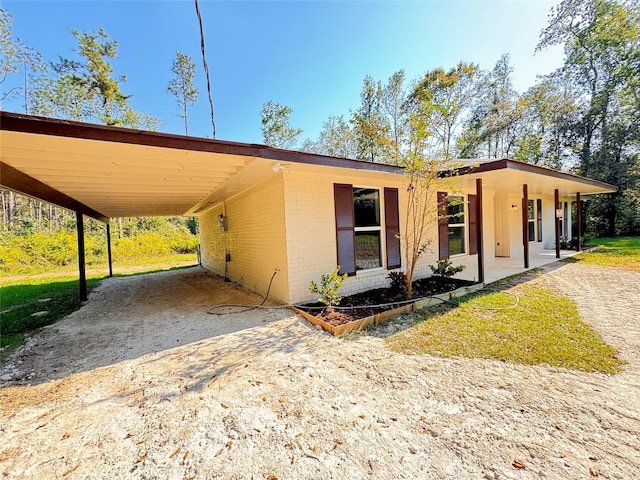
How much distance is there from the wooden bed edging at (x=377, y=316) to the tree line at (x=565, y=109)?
38.0 ft

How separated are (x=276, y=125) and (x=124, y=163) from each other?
1688cm

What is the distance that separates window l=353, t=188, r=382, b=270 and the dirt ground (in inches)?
86.8

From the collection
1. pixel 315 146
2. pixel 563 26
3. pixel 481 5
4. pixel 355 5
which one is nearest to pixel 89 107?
pixel 315 146

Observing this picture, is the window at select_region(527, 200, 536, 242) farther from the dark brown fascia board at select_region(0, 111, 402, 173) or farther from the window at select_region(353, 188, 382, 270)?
the dark brown fascia board at select_region(0, 111, 402, 173)

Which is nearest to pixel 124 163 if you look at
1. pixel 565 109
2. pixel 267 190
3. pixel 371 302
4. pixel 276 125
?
pixel 267 190

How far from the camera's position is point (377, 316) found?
3881 millimetres

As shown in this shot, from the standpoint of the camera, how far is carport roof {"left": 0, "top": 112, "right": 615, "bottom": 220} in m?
2.47

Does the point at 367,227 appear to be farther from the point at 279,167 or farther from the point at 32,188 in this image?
the point at 32,188

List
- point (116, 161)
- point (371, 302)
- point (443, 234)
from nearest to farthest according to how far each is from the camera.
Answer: point (116, 161) → point (371, 302) → point (443, 234)

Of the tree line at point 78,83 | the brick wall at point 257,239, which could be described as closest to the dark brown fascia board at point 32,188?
the brick wall at point 257,239

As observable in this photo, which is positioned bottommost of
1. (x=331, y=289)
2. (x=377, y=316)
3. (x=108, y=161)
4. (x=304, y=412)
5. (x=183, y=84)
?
(x=304, y=412)

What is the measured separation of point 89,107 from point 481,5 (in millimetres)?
19027

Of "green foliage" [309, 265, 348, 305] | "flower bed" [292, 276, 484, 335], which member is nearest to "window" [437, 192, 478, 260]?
"flower bed" [292, 276, 484, 335]

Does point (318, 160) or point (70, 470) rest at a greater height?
point (318, 160)
